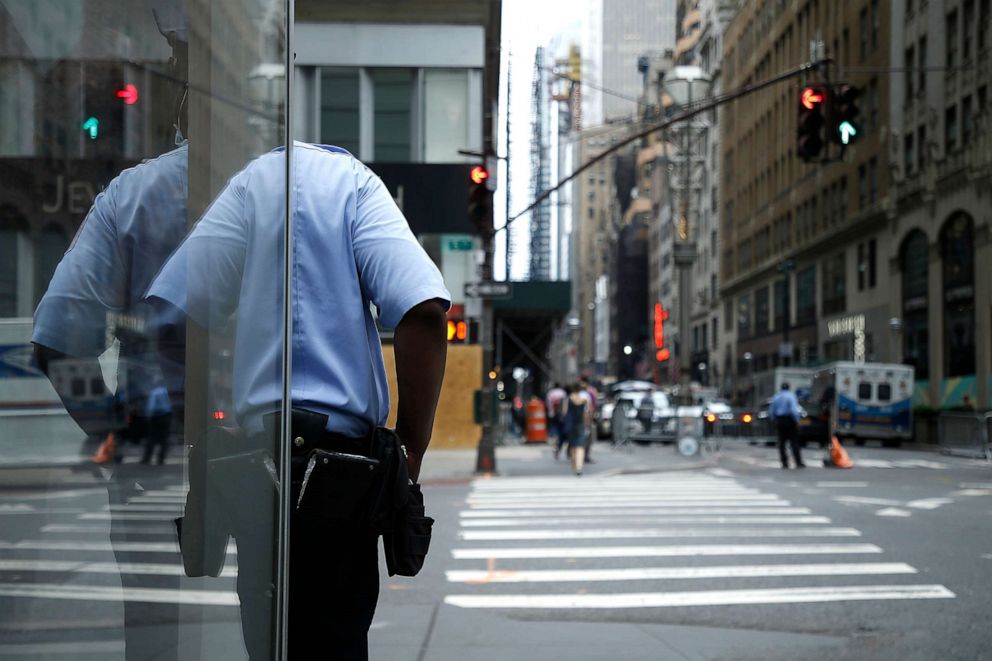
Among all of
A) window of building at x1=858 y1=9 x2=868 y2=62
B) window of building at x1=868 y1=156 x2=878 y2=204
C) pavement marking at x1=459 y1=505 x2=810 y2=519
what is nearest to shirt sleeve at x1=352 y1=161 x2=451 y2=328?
pavement marking at x1=459 y1=505 x2=810 y2=519

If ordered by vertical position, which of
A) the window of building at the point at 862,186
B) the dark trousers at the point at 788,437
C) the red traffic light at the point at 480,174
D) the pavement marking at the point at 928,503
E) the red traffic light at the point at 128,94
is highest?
the window of building at the point at 862,186

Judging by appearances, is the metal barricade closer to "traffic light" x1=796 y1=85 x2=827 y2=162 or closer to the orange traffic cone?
the orange traffic cone

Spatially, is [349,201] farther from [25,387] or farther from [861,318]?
[861,318]

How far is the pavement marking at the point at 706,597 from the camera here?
779cm

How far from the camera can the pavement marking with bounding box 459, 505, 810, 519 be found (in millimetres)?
13367

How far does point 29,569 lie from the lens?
210 cm

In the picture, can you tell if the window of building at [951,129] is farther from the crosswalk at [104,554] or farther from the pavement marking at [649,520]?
the crosswalk at [104,554]

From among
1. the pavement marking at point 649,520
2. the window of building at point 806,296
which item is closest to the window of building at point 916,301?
the window of building at point 806,296

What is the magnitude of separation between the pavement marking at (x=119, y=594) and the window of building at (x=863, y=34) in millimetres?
48201

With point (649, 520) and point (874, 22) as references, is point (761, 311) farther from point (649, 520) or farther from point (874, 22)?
point (649, 520)

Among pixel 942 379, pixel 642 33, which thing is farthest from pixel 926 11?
pixel 642 33

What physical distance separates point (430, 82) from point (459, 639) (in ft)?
77.3

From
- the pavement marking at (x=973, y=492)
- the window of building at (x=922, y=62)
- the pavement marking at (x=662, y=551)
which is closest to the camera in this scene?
the pavement marking at (x=662, y=551)

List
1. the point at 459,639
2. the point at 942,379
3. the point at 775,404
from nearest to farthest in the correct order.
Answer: the point at 459,639, the point at 775,404, the point at 942,379
